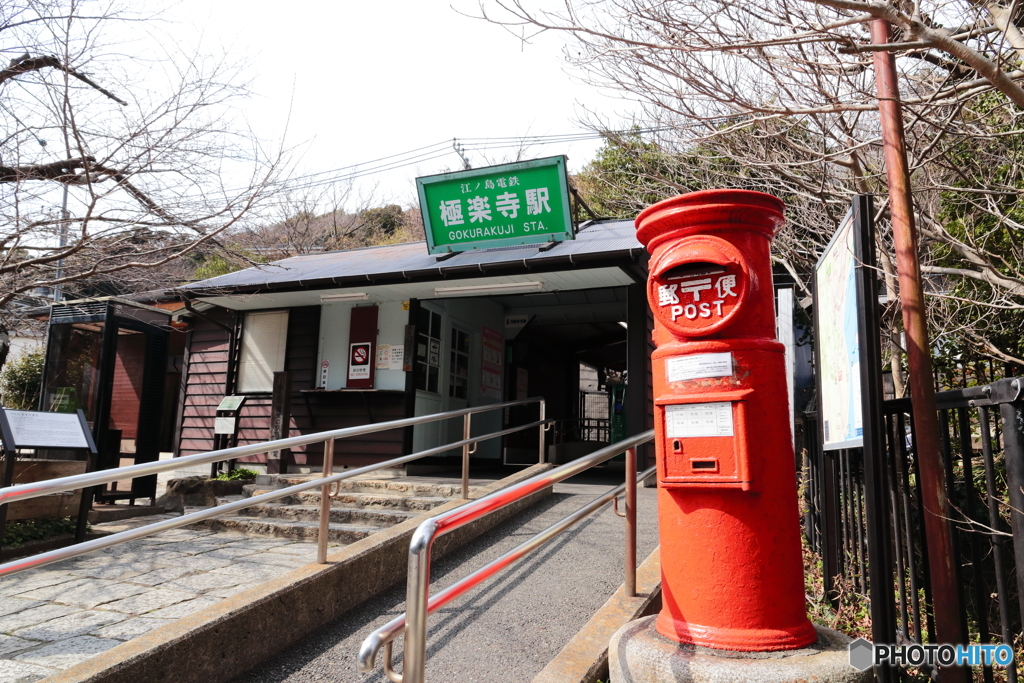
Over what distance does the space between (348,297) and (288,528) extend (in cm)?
420

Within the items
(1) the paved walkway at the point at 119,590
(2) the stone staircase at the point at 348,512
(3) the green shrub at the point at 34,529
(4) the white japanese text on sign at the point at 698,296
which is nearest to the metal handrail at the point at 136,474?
(1) the paved walkway at the point at 119,590

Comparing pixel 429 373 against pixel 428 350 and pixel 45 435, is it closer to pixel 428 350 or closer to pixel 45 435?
pixel 428 350

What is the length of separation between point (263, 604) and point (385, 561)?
1026 mm

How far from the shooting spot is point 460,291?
8.66m

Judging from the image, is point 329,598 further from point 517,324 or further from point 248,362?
point 517,324

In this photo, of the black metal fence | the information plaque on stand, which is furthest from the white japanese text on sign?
the information plaque on stand

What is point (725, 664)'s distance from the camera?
2297mm

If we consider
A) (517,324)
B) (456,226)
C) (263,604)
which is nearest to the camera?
(263,604)

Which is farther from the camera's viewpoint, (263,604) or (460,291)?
(460,291)

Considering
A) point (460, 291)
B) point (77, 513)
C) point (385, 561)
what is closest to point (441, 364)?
point (460, 291)

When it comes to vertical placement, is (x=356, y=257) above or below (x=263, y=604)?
above

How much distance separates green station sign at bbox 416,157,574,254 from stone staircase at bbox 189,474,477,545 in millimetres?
3567

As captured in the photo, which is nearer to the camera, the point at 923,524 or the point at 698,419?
the point at 923,524

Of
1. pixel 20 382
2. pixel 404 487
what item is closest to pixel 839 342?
pixel 404 487
